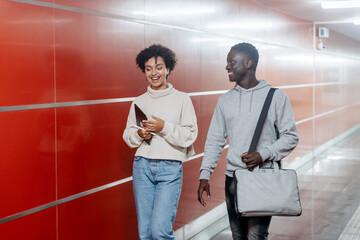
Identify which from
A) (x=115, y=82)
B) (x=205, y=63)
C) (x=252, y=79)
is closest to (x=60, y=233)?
(x=115, y=82)

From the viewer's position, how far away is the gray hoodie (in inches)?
114

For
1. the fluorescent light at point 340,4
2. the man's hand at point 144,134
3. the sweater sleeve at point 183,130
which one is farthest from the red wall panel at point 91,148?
the fluorescent light at point 340,4

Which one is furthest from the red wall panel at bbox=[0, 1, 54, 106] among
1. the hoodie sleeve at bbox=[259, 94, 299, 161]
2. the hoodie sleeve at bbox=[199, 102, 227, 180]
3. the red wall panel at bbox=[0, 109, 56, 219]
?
the hoodie sleeve at bbox=[259, 94, 299, 161]

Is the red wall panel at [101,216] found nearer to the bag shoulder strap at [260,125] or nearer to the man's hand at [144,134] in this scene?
the man's hand at [144,134]

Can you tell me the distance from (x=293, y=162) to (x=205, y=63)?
13.0 ft

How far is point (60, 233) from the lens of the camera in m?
3.20

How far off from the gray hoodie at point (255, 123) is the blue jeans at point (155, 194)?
0.99 feet

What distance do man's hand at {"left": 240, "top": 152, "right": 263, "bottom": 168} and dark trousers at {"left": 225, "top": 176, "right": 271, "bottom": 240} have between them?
19 centimetres

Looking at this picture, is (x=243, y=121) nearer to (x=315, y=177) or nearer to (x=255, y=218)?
(x=255, y=218)

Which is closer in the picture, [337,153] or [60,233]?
[60,233]

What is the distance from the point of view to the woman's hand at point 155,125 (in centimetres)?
317

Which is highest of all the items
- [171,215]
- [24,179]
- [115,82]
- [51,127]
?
[115,82]

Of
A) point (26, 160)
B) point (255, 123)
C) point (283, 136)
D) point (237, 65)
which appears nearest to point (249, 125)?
point (255, 123)

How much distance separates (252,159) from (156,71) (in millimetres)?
905
